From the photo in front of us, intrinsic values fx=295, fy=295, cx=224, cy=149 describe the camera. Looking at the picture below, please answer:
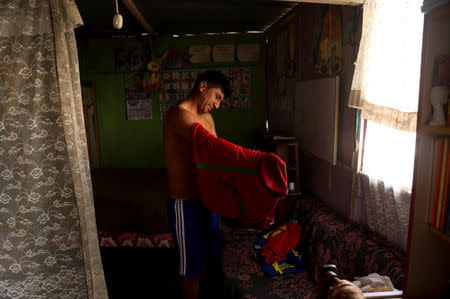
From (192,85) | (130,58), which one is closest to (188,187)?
(192,85)

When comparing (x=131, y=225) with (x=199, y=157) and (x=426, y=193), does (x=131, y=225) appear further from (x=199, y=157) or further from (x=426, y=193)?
(x=426, y=193)

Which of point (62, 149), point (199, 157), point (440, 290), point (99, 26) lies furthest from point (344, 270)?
point (99, 26)

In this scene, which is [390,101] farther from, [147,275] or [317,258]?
[147,275]

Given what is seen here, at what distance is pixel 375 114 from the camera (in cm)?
143

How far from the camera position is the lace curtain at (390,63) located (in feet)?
4.01

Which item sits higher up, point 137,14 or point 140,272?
point 137,14

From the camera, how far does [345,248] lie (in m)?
1.67

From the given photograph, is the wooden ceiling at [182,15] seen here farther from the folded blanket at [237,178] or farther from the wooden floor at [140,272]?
the wooden floor at [140,272]

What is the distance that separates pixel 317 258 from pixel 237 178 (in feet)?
2.83

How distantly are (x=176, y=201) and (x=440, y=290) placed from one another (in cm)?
132

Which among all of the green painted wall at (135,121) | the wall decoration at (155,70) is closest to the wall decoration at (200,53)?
the green painted wall at (135,121)

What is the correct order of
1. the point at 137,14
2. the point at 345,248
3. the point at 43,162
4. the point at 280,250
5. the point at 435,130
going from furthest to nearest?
the point at 137,14, the point at 280,250, the point at 345,248, the point at 43,162, the point at 435,130

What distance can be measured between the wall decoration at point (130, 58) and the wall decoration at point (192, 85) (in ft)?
1.23

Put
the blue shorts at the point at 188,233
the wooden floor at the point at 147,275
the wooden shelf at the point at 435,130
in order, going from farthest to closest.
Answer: the wooden floor at the point at 147,275, the blue shorts at the point at 188,233, the wooden shelf at the point at 435,130
